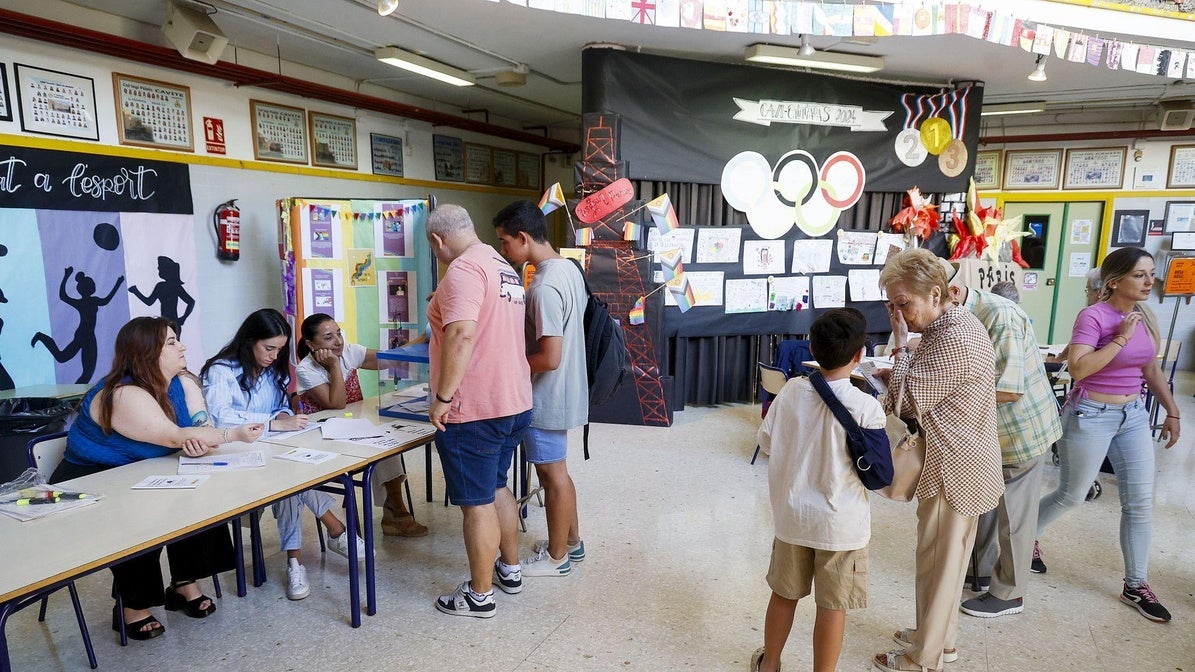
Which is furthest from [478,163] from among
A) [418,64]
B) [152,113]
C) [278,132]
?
[152,113]

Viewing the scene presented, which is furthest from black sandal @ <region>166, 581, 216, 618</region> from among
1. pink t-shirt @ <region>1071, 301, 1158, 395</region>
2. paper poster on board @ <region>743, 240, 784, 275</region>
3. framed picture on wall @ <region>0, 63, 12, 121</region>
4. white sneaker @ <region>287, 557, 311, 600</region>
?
paper poster on board @ <region>743, 240, 784, 275</region>

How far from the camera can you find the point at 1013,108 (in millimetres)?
7387

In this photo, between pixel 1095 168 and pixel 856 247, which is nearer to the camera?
pixel 856 247

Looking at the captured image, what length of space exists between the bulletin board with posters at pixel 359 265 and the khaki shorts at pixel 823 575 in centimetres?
414

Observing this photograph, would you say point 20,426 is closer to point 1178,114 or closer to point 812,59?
point 812,59

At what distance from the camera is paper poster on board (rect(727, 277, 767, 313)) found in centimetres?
580

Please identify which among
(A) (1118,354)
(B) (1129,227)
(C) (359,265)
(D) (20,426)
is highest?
(B) (1129,227)

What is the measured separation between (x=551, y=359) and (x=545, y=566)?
3.22 ft

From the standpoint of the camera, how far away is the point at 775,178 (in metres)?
5.79

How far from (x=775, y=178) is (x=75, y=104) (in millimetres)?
5133

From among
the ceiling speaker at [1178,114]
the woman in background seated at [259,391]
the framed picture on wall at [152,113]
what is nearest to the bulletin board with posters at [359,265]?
the framed picture on wall at [152,113]

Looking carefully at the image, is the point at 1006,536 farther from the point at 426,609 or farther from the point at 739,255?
the point at 739,255

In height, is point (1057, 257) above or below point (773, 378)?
above

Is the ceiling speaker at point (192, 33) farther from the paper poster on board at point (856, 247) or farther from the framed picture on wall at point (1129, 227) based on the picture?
the framed picture on wall at point (1129, 227)
